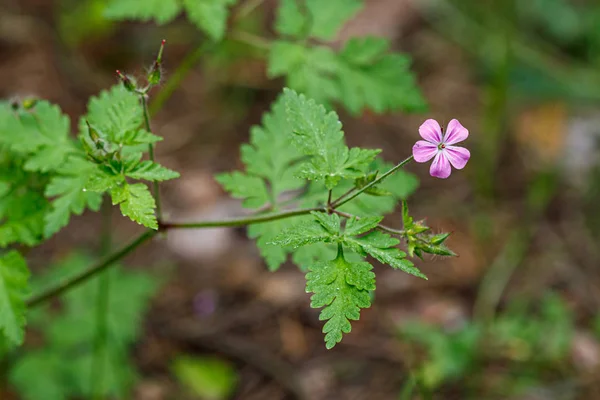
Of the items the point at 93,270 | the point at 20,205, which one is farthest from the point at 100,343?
the point at 20,205

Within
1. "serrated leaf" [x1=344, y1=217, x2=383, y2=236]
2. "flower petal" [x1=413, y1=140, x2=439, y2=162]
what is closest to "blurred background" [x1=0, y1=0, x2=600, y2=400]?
"serrated leaf" [x1=344, y1=217, x2=383, y2=236]

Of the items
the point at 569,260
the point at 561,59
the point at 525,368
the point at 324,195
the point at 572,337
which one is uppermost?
the point at 561,59

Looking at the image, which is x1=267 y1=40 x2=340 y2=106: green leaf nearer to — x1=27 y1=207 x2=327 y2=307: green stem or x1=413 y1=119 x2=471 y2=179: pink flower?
x1=27 y1=207 x2=327 y2=307: green stem

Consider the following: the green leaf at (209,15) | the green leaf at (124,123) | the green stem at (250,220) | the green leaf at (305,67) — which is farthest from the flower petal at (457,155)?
the green leaf at (209,15)

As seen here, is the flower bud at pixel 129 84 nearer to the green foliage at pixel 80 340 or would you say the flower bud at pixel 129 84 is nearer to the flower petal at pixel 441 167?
the flower petal at pixel 441 167

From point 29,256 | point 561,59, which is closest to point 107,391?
point 29,256

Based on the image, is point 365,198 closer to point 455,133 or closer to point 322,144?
point 322,144

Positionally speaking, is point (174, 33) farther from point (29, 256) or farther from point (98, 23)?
point (29, 256)
